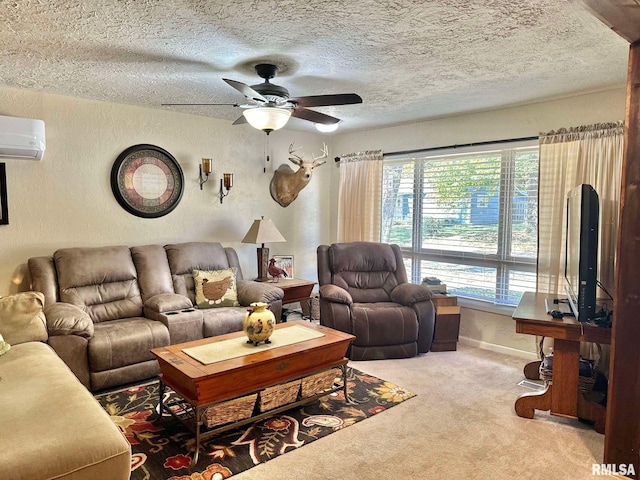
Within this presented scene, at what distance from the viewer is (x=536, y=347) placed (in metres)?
3.91

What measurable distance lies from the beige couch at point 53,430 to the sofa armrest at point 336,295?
2234mm

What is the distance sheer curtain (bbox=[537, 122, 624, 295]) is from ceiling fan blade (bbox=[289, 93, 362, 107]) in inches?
80.3

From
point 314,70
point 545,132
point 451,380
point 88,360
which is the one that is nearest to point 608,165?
point 545,132

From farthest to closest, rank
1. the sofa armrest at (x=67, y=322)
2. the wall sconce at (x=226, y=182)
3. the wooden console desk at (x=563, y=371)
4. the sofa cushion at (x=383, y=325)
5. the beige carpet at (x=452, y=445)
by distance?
the wall sconce at (x=226, y=182) → the sofa cushion at (x=383, y=325) → the sofa armrest at (x=67, y=322) → the wooden console desk at (x=563, y=371) → the beige carpet at (x=452, y=445)

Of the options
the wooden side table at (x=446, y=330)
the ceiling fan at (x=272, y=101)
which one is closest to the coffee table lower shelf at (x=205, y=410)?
the wooden side table at (x=446, y=330)

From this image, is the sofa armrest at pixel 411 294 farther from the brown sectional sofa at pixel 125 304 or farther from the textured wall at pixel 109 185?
the textured wall at pixel 109 185

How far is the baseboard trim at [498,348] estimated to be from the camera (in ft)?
13.2

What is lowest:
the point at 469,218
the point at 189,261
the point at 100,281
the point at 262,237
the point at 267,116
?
the point at 100,281

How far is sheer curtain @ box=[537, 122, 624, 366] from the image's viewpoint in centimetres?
335

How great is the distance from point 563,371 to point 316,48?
2612mm

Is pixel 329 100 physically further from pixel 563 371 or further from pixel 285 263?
pixel 285 263

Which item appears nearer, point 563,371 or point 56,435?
point 56,435

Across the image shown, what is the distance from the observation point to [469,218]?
449cm

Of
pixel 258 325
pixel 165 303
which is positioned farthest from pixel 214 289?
pixel 258 325
